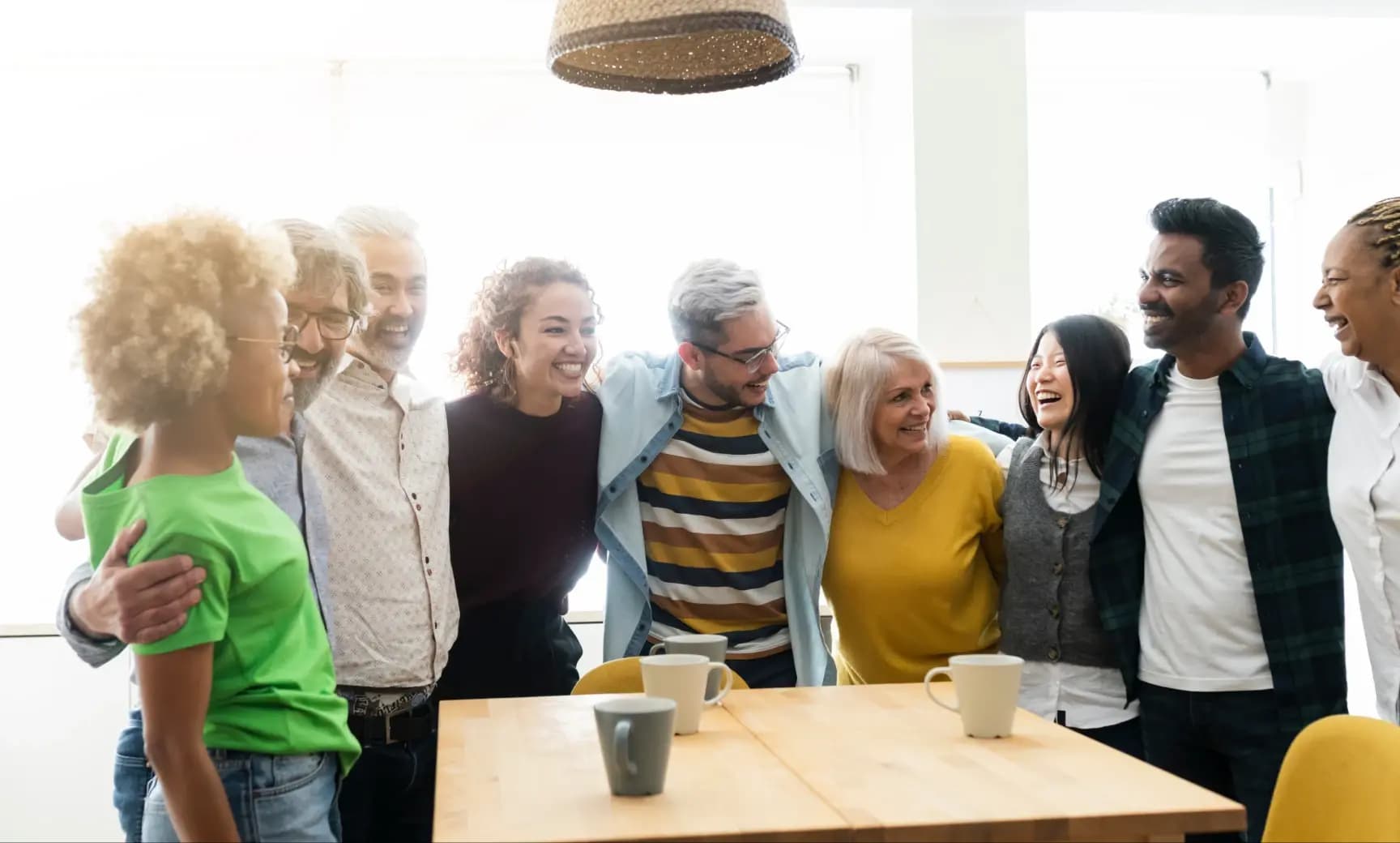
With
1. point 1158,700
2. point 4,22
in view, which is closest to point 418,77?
point 4,22

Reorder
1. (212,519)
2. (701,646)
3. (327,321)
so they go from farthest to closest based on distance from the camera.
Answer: (701,646) → (327,321) → (212,519)

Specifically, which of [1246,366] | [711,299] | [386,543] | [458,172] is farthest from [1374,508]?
[458,172]

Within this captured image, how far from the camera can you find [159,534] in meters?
1.32

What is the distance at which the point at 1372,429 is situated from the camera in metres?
2.19

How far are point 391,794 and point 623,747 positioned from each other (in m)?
0.86

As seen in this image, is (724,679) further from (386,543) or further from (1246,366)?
(1246,366)

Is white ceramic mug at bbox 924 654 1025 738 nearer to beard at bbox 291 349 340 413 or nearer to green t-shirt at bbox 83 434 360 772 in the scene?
green t-shirt at bbox 83 434 360 772

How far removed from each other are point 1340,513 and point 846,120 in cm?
269

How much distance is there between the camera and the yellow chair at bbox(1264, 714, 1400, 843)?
1558 mm

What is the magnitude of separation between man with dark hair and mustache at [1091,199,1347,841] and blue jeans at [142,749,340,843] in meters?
1.49

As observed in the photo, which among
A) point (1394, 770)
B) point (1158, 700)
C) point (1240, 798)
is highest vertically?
point (1394, 770)

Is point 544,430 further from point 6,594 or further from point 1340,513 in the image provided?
point 6,594

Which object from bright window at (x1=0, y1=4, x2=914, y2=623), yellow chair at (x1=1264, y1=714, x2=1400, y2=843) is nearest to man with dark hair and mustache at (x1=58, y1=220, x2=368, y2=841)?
yellow chair at (x1=1264, y1=714, x2=1400, y2=843)

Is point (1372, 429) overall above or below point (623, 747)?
above
